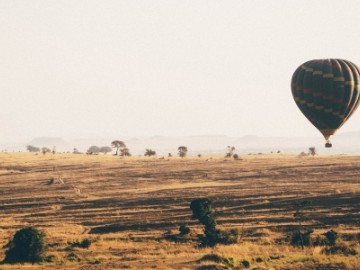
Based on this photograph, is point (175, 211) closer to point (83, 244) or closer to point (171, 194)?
point (171, 194)

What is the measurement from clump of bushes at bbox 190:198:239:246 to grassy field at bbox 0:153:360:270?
3.14ft

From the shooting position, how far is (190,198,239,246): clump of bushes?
1599 inches

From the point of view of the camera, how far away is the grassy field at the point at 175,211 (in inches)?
1407

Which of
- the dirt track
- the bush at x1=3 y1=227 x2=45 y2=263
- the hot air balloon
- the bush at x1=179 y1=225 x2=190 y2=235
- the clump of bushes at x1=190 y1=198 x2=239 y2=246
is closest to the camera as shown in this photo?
the bush at x1=3 y1=227 x2=45 y2=263

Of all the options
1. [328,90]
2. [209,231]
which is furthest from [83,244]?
[328,90]

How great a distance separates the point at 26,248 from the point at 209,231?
13499 millimetres

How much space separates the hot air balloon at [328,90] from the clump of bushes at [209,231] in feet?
38.3

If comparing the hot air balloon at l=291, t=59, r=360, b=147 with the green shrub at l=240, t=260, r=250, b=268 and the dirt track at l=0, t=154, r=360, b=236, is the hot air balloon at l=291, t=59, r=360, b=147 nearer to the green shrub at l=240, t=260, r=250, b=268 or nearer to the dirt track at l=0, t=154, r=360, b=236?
the dirt track at l=0, t=154, r=360, b=236

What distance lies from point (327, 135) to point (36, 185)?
46.7 m

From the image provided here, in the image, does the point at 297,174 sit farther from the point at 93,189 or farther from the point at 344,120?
the point at 344,120

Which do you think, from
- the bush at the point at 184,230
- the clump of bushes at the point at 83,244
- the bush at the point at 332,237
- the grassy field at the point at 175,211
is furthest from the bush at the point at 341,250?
the clump of bushes at the point at 83,244

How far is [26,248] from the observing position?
36031 millimetres

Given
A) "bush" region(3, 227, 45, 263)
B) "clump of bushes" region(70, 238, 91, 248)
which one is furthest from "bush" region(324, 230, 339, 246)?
"bush" region(3, 227, 45, 263)

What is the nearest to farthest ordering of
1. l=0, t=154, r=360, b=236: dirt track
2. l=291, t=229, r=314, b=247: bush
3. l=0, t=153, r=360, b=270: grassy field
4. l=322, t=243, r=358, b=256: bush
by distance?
l=0, t=153, r=360, b=270: grassy field → l=322, t=243, r=358, b=256: bush → l=291, t=229, r=314, b=247: bush → l=0, t=154, r=360, b=236: dirt track
